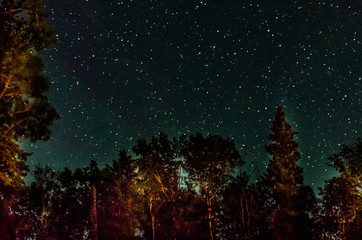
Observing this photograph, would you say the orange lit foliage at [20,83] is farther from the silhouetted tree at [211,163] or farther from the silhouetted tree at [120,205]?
the silhouetted tree at [120,205]

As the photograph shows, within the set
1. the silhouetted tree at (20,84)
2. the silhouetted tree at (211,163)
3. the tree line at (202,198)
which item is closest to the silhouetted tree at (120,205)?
the tree line at (202,198)

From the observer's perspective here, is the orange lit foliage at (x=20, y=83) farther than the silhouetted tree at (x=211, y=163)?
No

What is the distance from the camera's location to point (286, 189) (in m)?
36.6

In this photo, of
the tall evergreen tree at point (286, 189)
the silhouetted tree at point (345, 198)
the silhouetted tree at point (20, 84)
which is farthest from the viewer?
the tall evergreen tree at point (286, 189)

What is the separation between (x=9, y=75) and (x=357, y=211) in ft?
129

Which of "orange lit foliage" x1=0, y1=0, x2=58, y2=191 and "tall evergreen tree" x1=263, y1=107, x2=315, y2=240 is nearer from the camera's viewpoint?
"orange lit foliage" x1=0, y1=0, x2=58, y2=191

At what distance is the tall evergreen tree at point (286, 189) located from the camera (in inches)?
1432

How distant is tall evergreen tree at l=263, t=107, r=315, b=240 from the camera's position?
36.4 meters

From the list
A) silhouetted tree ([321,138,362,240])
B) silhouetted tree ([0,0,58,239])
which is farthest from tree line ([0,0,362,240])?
silhouetted tree ([0,0,58,239])

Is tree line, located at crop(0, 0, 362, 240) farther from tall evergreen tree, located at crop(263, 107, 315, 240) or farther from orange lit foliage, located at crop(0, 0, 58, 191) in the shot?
orange lit foliage, located at crop(0, 0, 58, 191)

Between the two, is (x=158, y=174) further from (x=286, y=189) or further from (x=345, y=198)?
(x=345, y=198)

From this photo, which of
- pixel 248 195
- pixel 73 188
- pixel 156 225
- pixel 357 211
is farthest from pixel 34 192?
pixel 357 211

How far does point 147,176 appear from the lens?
33688 mm

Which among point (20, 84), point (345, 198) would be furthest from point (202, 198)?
point (20, 84)
